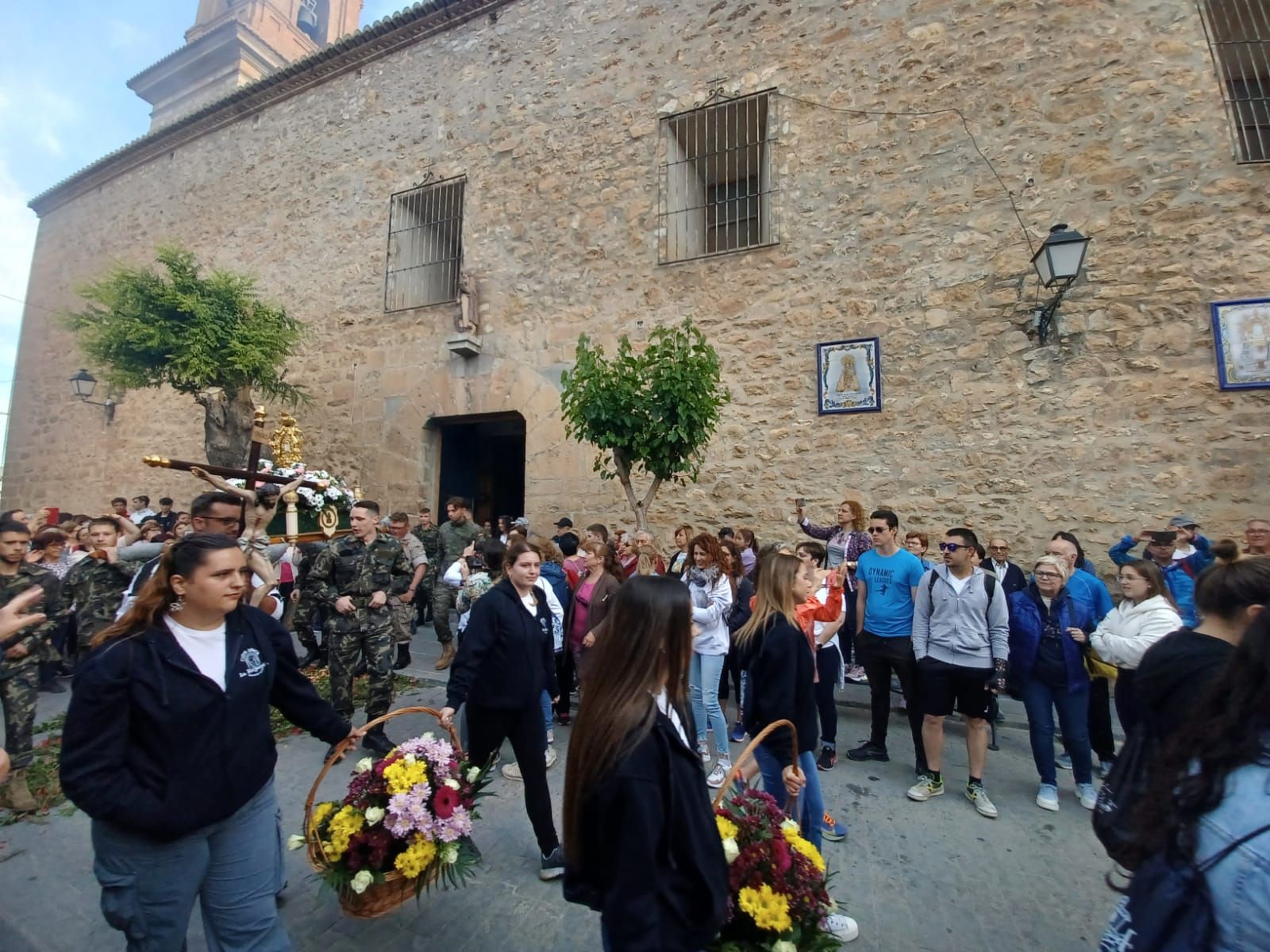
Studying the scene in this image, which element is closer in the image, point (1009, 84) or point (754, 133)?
point (1009, 84)

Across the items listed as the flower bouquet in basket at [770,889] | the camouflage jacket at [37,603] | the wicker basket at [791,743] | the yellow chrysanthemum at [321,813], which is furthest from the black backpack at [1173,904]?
the camouflage jacket at [37,603]

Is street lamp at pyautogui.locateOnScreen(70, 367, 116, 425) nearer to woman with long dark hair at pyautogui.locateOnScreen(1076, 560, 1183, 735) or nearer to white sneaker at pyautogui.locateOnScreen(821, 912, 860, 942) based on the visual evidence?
white sneaker at pyautogui.locateOnScreen(821, 912, 860, 942)

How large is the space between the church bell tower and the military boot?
27049 mm

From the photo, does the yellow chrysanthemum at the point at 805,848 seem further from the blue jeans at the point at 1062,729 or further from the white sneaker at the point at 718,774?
the blue jeans at the point at 1062,729

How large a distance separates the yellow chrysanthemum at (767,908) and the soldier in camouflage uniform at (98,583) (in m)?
5.29

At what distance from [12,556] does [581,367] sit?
15.7 feet

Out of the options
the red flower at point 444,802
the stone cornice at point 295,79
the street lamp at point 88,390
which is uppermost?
the stone cornice at point 295,79

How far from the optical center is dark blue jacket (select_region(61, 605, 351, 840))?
5.97 feet

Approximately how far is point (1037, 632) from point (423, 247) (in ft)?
38.9

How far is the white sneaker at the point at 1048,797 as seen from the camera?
13.0 ft

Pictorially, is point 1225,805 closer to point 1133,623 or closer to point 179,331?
point 1133,623

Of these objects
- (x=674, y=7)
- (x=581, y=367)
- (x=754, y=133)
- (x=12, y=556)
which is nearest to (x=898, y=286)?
(x=754, y=133)

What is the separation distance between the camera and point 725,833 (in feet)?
6.73

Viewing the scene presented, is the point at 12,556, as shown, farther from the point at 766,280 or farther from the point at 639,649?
the point at 766,280
